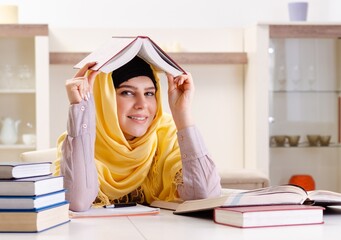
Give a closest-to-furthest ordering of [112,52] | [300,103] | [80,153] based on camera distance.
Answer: [112,52] → [80,153] → [300,103]

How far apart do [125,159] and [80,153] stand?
19cm

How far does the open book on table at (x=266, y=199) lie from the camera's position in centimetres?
182

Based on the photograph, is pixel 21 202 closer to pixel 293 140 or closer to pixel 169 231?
pixel 169 231

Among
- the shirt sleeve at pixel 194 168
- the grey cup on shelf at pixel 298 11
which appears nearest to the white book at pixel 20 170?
the shirt sleeve at pixel 194 168

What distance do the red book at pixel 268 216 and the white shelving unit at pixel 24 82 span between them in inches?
139

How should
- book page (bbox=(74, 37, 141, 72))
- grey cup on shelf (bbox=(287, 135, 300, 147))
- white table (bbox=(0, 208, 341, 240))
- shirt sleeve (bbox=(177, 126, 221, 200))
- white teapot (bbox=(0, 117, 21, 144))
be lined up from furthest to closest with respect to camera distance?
grey cup on shelf (bbox=(287, 135, 300, 147)) < white teapot (bbox=(0, 117, 21, 144)) < shirt sleeve (bbox=(177, 126, 221, 200)) < book page (bbox=(74, 37, 141, 72)) < white table (bbox=(0, 208, 341, 240))

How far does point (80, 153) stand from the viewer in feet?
7.23

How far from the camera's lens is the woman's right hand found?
2152 millimetres

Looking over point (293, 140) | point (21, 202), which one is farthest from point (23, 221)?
point (293, 140)

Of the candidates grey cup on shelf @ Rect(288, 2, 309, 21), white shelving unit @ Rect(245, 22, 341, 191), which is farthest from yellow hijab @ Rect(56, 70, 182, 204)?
grey cup on shelf @ Rect(288, 2, 309, 21)

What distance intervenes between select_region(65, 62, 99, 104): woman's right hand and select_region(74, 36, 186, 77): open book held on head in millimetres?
27

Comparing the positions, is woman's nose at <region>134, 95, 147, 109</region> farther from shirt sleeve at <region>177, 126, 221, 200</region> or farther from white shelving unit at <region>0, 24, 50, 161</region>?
white shelving unit at <region>0, 24, 50, 161</region>

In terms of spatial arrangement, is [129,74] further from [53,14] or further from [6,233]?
[53,14]

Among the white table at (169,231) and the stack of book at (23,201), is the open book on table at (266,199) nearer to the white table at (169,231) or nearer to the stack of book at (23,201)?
the white table at (169,231)
